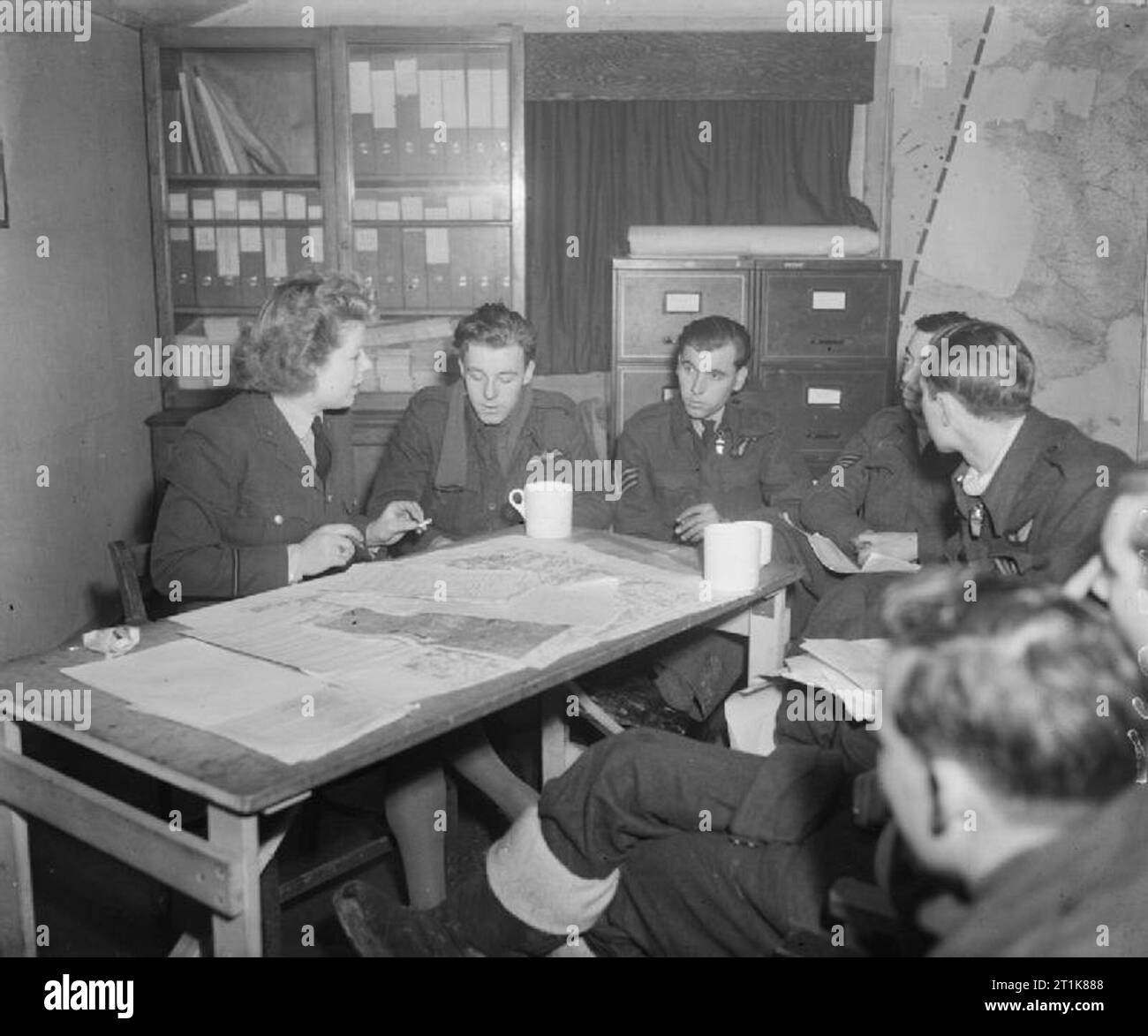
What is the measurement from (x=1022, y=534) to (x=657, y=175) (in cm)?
286

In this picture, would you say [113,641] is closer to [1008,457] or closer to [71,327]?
[1008,457]

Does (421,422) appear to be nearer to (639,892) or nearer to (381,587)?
(381,587)

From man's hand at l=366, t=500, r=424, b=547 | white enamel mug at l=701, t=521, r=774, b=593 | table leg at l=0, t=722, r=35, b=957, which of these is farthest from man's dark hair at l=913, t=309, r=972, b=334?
table leg at l=0, t=722, r=35, b=957

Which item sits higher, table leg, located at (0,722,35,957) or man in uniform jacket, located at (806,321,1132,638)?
man in uniform jacket, located at (806,321,1132,638)

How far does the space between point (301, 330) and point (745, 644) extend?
1.25 metres

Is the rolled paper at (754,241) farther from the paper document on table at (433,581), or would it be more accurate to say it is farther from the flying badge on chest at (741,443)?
the paper document on table at (433,581)

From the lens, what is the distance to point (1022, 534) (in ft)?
7.50

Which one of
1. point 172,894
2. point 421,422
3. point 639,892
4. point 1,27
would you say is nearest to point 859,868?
point 639,892

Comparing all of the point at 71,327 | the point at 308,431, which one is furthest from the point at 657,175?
the point at 308,431

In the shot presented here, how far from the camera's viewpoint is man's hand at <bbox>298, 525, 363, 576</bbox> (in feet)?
7.13

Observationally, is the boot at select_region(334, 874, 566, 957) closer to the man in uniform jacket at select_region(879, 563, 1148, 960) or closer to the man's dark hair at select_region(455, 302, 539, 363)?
the man in uniform jacket at select_region(879, 563, 1148, 960)

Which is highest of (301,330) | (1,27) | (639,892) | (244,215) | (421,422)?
(1,27)

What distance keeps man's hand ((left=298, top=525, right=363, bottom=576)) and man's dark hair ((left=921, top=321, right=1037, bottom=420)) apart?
122 centimetres

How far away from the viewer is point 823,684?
1.80 metres
